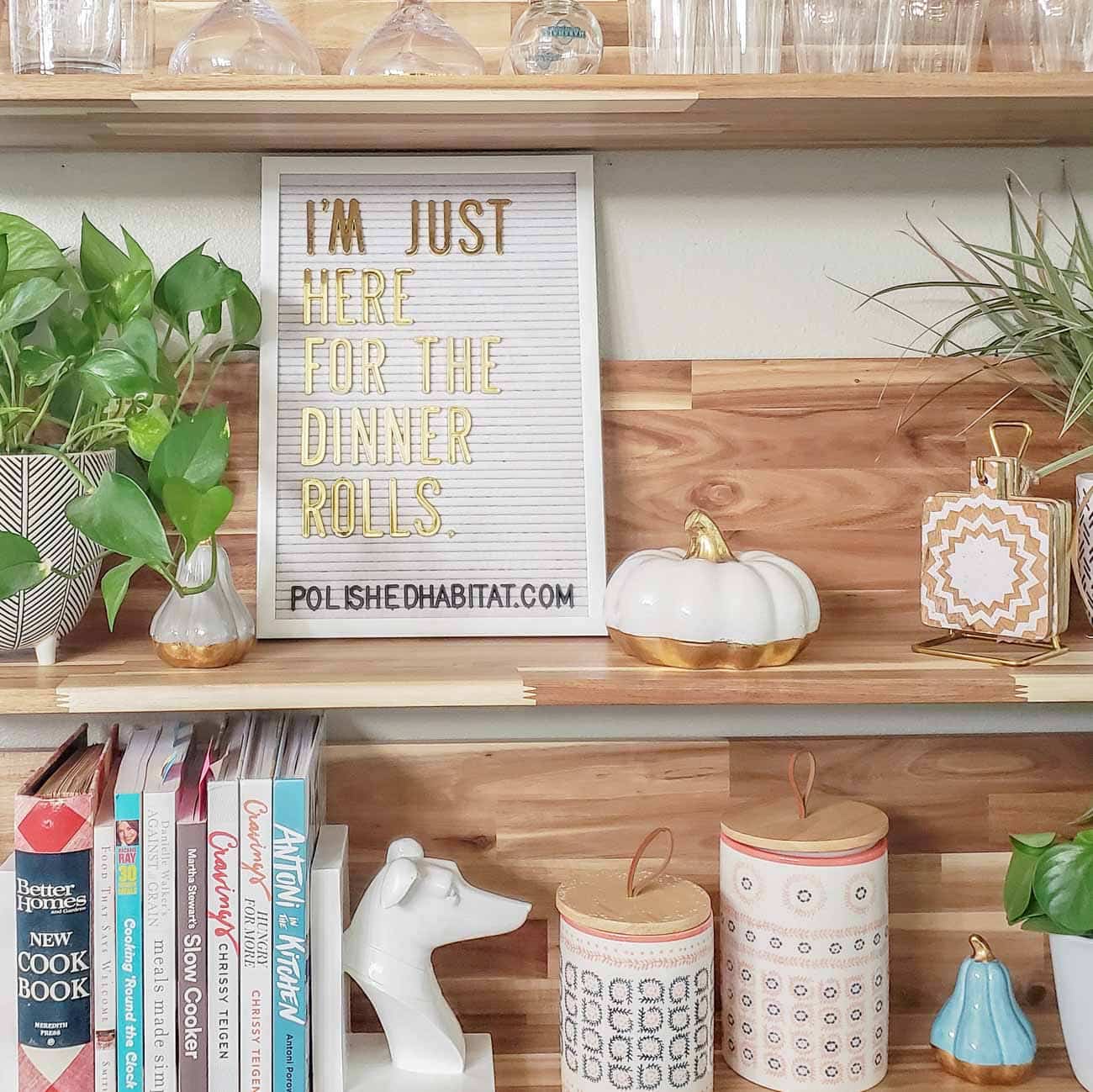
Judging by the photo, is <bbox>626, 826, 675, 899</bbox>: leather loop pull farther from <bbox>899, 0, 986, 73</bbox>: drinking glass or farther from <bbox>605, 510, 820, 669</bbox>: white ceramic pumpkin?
<bbox>899, 0, 986, 73</bbox>: drinking glass

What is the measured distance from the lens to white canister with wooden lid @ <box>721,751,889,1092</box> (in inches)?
39.6

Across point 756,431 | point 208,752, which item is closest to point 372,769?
point 208,752

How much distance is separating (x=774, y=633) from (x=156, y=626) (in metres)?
0.49

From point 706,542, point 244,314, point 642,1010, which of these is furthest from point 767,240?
point 642,1010

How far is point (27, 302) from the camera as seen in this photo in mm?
917

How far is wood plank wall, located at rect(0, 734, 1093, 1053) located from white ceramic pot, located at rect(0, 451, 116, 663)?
27 cm

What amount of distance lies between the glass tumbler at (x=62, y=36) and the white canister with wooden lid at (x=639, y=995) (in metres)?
0.75

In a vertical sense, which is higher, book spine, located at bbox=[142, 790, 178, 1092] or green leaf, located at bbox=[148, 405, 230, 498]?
green leaf, located at bbox=[148, 405, 230, 498]

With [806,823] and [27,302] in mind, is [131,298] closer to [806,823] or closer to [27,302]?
[27,302]

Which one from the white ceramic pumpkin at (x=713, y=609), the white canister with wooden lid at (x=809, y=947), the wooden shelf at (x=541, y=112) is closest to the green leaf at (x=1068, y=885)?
the white canister with wooden lid at (x=809, y=947)

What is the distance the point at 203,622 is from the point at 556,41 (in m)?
0.54

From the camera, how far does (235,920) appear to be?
964 mm

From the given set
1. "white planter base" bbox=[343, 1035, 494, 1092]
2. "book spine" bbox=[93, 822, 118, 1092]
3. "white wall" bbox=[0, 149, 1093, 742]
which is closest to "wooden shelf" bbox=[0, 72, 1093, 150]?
"white wall" bbox=[0, 149, 1093, 742]

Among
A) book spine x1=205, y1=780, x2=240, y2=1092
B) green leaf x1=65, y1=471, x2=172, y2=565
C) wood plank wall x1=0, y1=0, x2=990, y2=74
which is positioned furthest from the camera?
wood plank wall x1=0, y1=0, x2=990, y2=74
